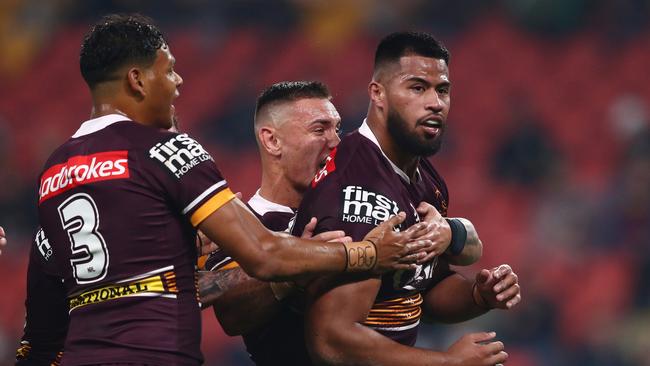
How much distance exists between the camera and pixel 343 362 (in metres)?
4.55

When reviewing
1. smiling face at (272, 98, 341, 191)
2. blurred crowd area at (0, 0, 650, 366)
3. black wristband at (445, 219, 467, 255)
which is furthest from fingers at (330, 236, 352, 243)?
blurred crowd area at (0, 0, 650, 366)

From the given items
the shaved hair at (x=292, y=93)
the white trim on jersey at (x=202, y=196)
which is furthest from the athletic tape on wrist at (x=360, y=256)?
the shaved hair at (x=292, y=93)

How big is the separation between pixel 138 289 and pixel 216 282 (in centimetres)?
87

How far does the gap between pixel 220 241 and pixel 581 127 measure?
9.63m

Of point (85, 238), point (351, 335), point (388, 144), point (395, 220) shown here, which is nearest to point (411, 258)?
point (395, 220)

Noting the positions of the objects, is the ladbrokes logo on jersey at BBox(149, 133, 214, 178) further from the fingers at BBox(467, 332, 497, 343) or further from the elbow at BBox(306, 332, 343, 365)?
the fingers at BBox(467, 332, 497, 343)

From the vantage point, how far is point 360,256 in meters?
4.45

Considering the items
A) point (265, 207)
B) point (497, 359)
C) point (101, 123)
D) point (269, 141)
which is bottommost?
point (497, 359)

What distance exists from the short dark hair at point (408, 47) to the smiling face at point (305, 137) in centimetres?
80

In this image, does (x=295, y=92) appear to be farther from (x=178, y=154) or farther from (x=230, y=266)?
(x=178, y=154)

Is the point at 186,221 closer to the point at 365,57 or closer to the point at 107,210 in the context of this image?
the point at 107,210

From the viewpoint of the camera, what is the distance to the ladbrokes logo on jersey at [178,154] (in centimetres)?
415

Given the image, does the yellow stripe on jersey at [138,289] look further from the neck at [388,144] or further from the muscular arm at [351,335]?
the neck at [388,144]

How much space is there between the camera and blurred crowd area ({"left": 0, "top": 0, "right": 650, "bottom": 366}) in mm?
11070
